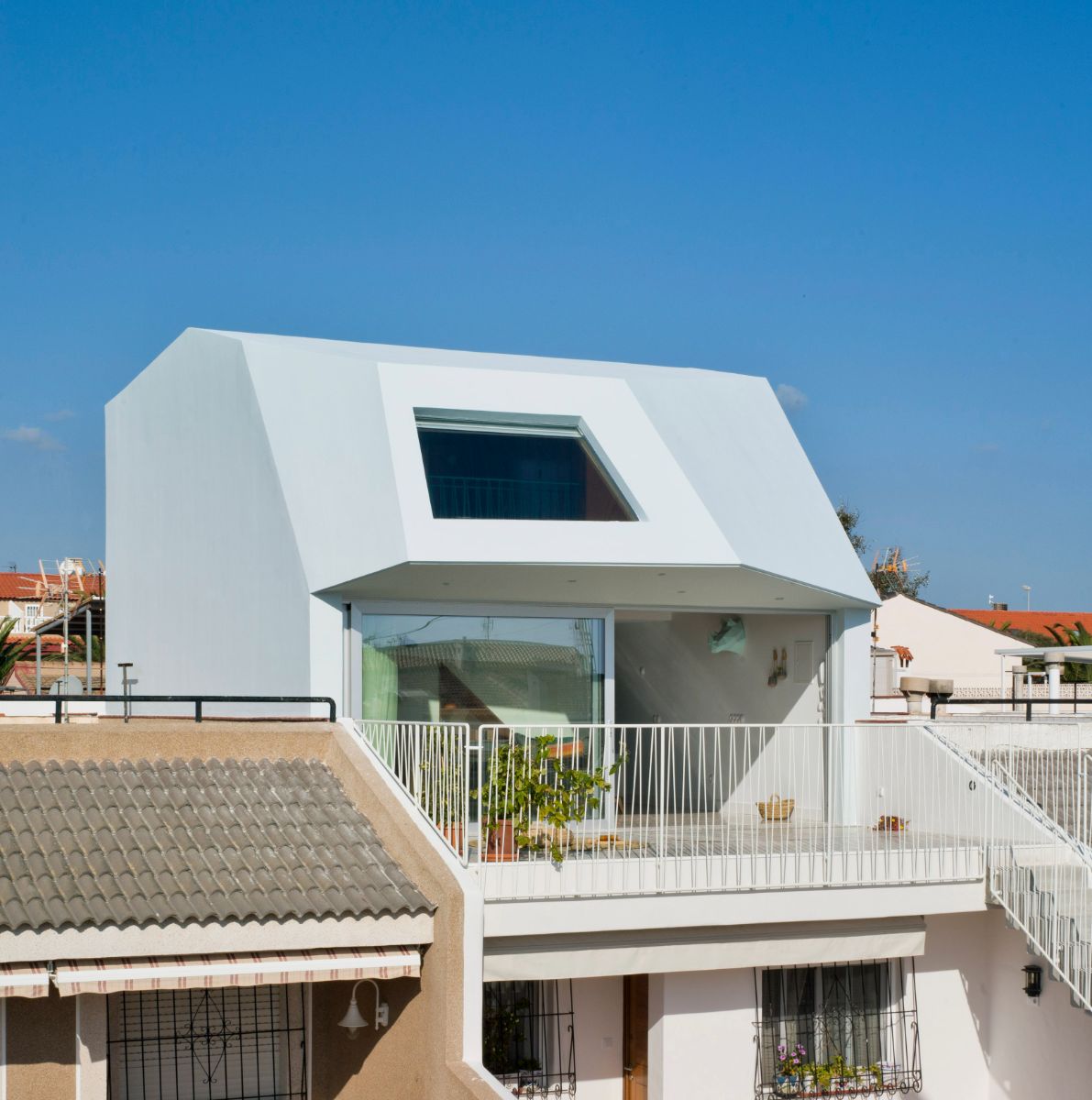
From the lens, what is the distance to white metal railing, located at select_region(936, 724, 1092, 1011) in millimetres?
12727

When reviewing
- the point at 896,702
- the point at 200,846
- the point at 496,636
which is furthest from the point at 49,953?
the point at 896,702

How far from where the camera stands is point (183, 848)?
11578 millimetres

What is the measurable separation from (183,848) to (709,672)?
33.2ft

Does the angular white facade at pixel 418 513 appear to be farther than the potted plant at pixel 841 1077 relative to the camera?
Yes

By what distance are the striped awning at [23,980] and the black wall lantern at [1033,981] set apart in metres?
9.52

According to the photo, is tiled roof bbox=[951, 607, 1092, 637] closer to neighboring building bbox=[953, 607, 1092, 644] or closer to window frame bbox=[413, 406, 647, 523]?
neighboring building bbox=[953, 607, 1092, 644]

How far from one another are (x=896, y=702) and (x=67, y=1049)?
15938 millimetres

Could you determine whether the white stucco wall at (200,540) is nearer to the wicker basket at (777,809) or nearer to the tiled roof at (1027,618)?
the wicker basket at (777,809)

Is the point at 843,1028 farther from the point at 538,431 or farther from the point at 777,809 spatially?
the point at 538,431

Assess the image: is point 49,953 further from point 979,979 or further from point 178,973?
point 979,979

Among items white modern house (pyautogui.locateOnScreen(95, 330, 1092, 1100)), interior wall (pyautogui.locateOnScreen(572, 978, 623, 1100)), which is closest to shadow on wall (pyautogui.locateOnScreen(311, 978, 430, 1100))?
white modern house (pyautogui.locateOnScreen(95, 330, 1092, 1100))

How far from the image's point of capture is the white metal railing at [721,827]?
1225 centimetres

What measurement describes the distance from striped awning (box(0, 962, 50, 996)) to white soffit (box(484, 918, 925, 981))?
3.65 m

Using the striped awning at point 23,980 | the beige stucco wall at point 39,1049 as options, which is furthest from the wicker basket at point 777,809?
the striped awning at point 23,980
